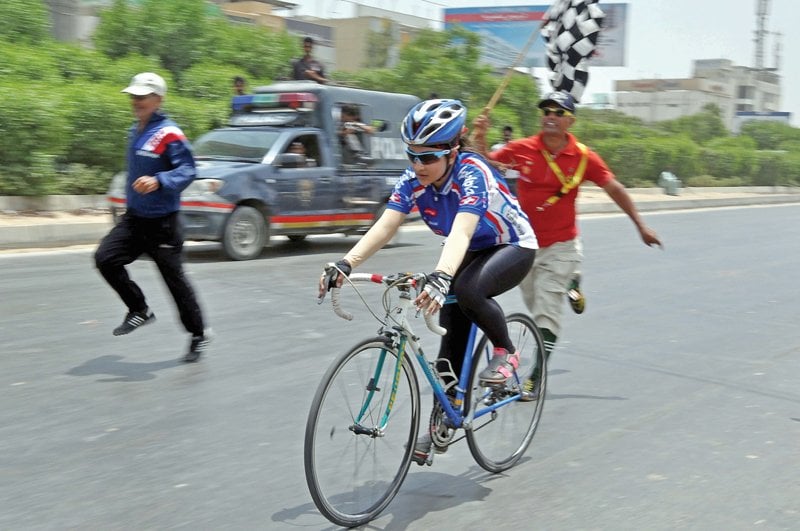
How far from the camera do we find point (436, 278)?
3979 mm

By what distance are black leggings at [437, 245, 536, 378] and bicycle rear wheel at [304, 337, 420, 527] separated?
48 centimetres

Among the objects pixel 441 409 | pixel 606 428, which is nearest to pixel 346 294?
pixel 606 428

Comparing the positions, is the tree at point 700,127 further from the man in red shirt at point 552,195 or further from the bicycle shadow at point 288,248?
the man in red shirt at point 552,195

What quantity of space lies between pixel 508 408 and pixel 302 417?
1.32 meters

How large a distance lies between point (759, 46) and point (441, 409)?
98.1m

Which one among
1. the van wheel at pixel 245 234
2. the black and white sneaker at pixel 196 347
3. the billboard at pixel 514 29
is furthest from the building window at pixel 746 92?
the black and white sneaker at pixel 196 347

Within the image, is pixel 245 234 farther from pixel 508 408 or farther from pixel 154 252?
pixel 508 408

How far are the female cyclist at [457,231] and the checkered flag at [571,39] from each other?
10.2 feet

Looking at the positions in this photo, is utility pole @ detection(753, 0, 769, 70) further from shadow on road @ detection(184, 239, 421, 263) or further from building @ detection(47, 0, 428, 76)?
shadow on road @ detection(184, 239, 421, 263)

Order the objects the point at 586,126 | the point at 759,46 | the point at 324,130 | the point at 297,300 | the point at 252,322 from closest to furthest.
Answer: the point at 252,322
the point at 297,300
the point at 324,130
the point at 586,126
the point at 759,46

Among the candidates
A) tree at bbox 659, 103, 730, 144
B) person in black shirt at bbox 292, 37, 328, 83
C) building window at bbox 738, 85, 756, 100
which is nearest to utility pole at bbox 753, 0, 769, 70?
tree at bbox 659, 103, 730, 144

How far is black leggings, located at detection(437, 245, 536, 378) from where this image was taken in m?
4.57

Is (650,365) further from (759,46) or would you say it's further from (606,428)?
(759,46)

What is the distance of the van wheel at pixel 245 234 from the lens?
1266 centimetres
